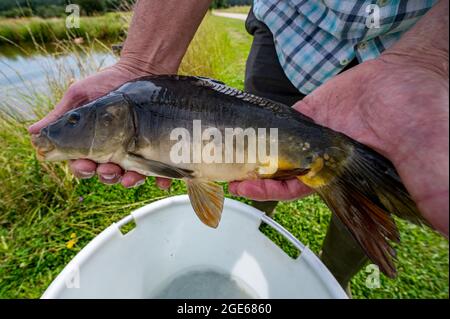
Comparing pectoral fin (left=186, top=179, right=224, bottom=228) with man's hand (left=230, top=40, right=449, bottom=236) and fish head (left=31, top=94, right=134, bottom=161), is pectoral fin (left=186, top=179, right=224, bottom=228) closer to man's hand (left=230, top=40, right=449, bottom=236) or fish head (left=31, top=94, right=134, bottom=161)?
man's hand (left=230, top=40, right=449, bottom=236)

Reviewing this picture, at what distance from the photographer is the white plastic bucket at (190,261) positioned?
6.63ft

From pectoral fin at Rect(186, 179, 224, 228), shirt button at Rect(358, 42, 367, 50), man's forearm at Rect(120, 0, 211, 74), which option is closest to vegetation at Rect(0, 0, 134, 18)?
man's forearm at Rect(120, 0, 211, 74)

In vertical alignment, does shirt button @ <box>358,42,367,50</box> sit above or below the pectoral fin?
above

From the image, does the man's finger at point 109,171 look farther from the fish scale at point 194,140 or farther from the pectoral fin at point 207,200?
the pectoral fin at point 207,200

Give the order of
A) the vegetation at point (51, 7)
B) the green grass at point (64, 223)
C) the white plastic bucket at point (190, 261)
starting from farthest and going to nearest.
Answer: the vegetation at point (51, 7), the green grass at point (64, 223), the white plastic bucket at point (190, 261)

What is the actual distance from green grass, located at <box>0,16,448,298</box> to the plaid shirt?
149cm

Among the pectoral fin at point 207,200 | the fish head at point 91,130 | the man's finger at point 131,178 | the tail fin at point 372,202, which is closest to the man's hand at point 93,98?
the man's finger at point 131,178

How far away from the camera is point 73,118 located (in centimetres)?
157

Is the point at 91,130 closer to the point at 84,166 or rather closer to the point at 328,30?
the point at 84,166

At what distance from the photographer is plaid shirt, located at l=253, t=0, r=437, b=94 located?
150 cm

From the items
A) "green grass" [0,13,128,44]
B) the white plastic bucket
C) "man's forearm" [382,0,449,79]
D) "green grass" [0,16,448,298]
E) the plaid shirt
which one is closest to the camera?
"man's forearm" [382,0,449,79]

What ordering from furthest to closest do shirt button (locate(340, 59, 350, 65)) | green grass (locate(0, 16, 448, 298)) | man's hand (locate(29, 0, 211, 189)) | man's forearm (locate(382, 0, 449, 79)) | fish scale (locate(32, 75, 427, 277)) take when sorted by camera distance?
1. green grass (locate(0, 16, 448, 298))
2. man's hand (locate(29, 0, 211, 189))
3. shirt button (locate(340, 59, 350, 65))
4. fish scale (locate(32, 75, 427, 277))
5. man's forearm (locate(382, 0, 449, 79))

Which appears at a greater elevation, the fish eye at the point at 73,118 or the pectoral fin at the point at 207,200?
the fish eye at the point at 73,118

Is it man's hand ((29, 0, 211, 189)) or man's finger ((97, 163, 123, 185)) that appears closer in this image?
man's finger ((97, 163, 123, 185))
